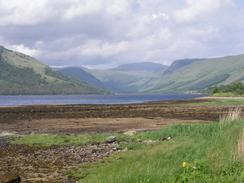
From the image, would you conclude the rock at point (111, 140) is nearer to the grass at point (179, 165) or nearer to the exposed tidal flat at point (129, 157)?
the exposed tidal flat at point (129, 157)

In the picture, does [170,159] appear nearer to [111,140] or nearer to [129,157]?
[129,157]

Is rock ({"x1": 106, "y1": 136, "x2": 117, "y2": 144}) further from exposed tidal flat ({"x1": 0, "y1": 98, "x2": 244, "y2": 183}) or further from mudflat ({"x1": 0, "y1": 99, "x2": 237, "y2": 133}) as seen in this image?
mudflat ({"x1": 0, "y1": 99, "x2": 237, "y2": 133})

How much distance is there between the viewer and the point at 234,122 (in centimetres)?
3011

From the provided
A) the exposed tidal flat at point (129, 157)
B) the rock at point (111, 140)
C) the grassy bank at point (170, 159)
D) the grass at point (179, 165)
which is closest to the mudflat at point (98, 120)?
the exposed tidal flat at point (129, 157)

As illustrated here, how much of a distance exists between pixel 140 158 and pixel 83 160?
4.26 meters

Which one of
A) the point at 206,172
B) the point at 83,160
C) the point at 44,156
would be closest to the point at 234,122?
the point at 83,160

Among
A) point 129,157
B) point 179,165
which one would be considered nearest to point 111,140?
point 129,157

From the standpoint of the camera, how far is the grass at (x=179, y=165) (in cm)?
1574

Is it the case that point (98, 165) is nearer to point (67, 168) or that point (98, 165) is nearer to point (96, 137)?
point (67, 168)

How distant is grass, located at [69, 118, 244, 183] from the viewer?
15.7 meters

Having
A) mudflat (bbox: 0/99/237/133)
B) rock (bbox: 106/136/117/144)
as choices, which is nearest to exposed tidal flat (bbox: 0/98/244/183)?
rock (bbox: 106/136/117/144)

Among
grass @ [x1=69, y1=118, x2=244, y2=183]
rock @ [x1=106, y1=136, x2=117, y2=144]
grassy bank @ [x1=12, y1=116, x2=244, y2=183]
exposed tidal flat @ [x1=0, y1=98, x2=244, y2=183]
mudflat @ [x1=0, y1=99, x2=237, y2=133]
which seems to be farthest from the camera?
mudflat @ [x1=0, y1=99, x2=237, y2=133]

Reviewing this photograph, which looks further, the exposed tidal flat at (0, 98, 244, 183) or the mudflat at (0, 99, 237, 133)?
the mudflat at (0, 99, 237, 133)

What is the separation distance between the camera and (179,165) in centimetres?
1970
